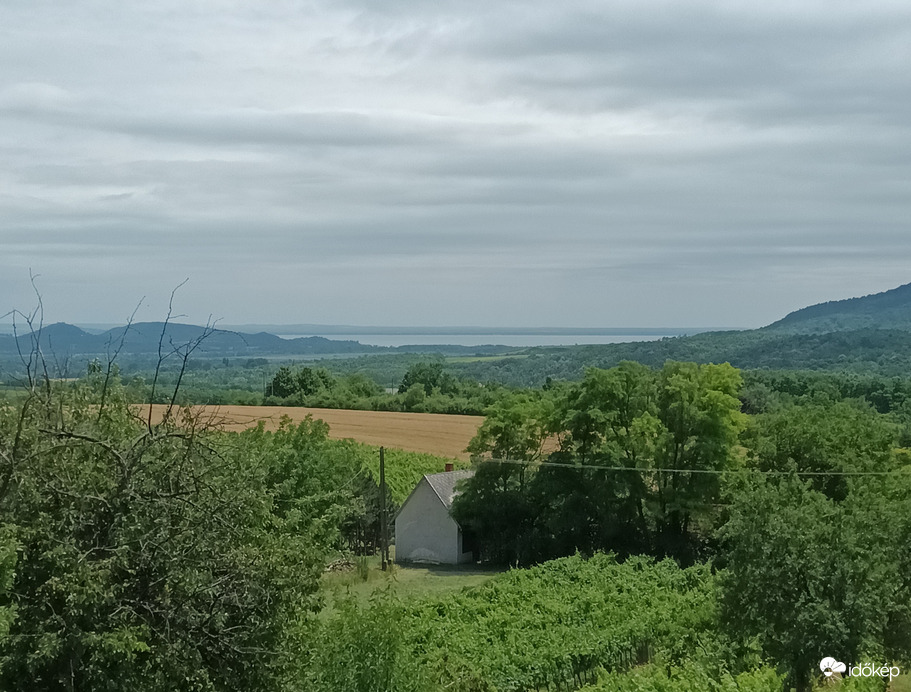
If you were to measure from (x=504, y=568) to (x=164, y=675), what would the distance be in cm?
3232

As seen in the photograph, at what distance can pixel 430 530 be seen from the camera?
43.8 m

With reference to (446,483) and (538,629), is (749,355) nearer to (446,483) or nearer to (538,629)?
(446,483)

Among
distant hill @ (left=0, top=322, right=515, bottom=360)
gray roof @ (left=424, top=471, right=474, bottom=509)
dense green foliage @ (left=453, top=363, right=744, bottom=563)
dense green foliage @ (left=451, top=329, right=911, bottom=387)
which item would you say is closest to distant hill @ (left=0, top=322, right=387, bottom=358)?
distant hill @ (left=0, top=322, right=515, bottom=360)

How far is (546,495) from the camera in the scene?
41.8m

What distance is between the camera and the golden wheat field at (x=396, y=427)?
5950cm

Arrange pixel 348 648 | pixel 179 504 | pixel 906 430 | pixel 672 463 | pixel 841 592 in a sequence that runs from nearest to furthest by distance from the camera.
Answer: pixel 179 504 < pixel 348 648 < pixel 841 592 < pixel 672 463 < pixel 906 430

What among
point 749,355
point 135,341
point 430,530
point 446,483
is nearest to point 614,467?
point 446,483

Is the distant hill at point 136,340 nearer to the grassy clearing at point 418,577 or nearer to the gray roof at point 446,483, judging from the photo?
the grassy clearing at point 418,577

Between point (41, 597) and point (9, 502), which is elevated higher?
point (9, 502)

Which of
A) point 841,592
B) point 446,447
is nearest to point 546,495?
point 446,447

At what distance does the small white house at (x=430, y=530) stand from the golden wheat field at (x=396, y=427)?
437 inches

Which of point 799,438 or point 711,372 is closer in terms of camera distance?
point 799,438

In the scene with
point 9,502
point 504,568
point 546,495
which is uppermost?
point 9,502

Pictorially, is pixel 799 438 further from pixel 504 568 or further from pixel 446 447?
pixel 446 447
